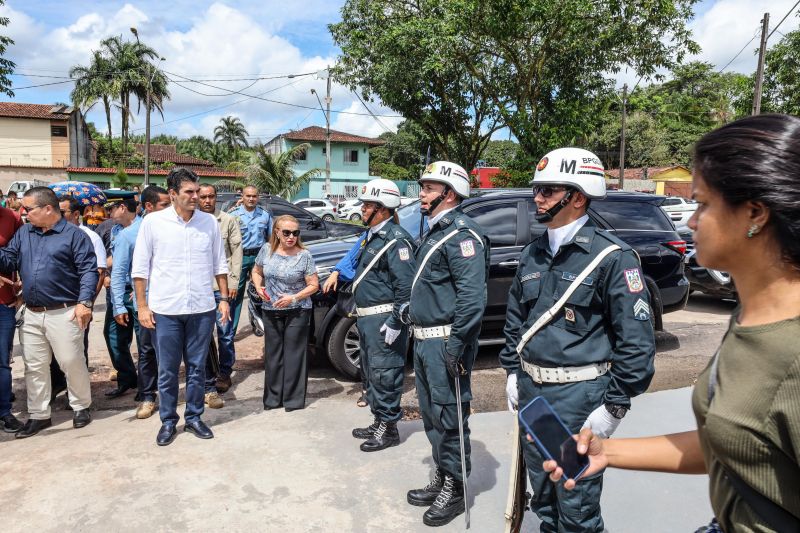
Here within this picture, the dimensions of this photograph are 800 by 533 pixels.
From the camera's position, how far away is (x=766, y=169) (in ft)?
3.90

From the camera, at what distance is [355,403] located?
17.7 ft

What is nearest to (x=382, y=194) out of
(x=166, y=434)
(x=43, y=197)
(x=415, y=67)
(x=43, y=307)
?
(x=166, y=434)

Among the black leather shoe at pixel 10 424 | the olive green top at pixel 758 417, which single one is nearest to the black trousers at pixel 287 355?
the black leather shoe at pixel 10 424

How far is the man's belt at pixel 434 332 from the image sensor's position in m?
3.51

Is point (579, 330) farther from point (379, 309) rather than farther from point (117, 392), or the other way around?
point (117, 392)

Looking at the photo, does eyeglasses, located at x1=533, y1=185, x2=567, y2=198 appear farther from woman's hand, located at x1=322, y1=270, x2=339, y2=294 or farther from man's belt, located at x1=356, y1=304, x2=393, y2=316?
woman's hand, located at x1=322, y1=270, x2=339, y2=294

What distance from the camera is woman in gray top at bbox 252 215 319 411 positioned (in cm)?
515

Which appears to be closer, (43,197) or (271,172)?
(43,197)

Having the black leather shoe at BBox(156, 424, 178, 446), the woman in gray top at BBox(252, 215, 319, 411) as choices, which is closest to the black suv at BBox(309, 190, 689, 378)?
the woman in gray top at BBox(252, 215, 319, 411)

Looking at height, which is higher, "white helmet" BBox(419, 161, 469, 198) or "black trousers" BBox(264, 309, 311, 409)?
"white helmet" BBox(419, 161, 469, 198)

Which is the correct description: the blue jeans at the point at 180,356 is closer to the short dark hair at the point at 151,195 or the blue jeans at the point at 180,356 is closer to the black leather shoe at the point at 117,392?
the black leather shoe at the point at 117,392

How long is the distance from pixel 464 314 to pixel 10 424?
3.97 metres

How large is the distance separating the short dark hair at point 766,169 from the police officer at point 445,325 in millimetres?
2106

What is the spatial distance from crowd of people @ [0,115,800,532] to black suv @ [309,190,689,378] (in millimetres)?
544
